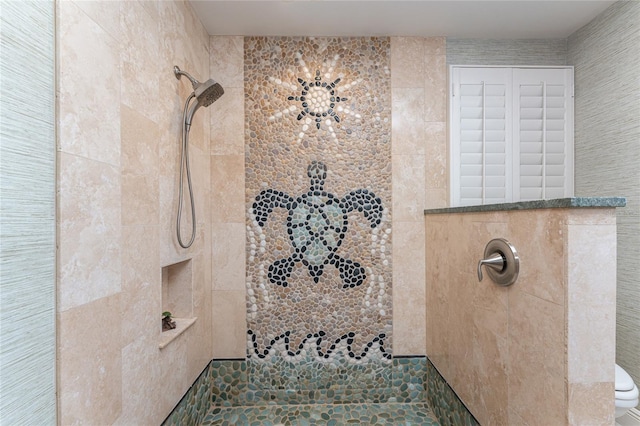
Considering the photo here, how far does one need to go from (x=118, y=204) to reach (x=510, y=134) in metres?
2.22

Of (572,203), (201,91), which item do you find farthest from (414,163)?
(201,91)

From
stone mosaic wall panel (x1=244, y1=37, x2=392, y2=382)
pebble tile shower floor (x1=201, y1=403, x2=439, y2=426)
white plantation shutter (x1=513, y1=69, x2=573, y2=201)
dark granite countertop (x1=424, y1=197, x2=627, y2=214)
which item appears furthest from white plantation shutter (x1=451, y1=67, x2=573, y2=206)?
pebble tile shower floor (x1=201, y1=403, x2=439, y2=426)

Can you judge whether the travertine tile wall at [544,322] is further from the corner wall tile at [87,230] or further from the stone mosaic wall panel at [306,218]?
the corner wall tile at [87,230]

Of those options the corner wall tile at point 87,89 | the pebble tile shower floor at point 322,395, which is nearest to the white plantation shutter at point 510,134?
the pebble tile shower floor at point 322,395

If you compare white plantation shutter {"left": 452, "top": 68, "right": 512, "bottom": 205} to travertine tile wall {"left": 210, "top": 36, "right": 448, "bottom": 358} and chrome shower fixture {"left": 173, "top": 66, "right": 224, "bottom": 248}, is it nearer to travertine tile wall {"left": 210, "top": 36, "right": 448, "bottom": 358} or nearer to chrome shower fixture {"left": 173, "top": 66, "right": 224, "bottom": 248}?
travertine tile wall {"left": 210, "top": 36, "right": 448, "bottom": 358}

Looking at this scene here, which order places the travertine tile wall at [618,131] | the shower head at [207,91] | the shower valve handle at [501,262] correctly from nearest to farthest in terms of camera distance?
the shower valve handle at [501,262], the shower head at [207,91], the travertine tile wall at [618,131]

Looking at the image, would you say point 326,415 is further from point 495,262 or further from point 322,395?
point 495,262

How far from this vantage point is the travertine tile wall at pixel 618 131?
1633 millimetres

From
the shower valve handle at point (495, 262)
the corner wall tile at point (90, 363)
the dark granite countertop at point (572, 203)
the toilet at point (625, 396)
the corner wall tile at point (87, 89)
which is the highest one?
the corner wall tile at point (87, 89)

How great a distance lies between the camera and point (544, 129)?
2066 mm

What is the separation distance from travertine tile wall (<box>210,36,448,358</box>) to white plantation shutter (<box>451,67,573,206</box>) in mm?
118

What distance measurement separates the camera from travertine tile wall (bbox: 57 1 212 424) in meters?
0.87

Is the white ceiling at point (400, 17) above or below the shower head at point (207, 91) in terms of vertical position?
above

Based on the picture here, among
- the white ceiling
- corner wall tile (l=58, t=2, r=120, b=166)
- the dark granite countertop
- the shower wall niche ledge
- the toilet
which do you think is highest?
the white ceiling
